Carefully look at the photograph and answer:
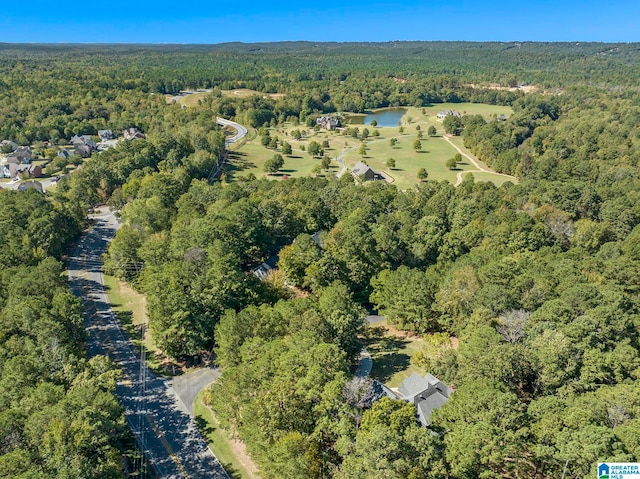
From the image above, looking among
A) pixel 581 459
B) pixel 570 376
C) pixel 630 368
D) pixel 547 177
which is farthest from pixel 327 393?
pixel 547 177

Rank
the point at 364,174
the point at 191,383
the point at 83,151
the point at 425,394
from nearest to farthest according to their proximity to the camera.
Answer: the point at 425,394
the point at 191,383
the point at 364,174
the point at 83,151

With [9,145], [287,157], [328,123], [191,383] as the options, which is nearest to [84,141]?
[9,145]

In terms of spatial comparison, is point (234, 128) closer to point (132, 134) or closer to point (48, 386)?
point (132, 134)

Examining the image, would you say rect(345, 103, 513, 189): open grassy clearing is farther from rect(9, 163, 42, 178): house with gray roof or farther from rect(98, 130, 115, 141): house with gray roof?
rect(9, 163, 42, 178): house with gray roof

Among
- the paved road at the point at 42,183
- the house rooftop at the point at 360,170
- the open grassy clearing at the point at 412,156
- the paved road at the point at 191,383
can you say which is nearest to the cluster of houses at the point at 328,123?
the open grassy clearing at the point at 412,156

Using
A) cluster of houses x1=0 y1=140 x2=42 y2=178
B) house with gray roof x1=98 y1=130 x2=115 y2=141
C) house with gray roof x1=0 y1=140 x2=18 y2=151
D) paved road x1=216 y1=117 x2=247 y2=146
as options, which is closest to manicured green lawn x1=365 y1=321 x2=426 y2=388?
cluster of houses x1=0 y1=140 x2=42 y2=178

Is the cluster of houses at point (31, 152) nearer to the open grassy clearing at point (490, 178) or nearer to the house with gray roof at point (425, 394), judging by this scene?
the open grassy clearing at point (490, 178)
